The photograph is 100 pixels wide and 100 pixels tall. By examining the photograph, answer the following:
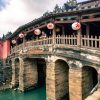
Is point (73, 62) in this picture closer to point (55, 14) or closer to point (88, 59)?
point (88, 59)

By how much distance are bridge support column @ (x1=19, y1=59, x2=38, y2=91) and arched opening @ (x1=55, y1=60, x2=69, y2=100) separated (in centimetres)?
450

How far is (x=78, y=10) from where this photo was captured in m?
12.8

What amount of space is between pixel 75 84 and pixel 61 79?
2176mm

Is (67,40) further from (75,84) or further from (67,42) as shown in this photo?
(75,84)

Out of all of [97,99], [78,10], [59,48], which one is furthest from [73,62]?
[97,99]

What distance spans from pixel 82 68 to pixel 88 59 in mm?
794

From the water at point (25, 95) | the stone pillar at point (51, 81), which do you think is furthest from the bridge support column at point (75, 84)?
the water at point (25, 95)

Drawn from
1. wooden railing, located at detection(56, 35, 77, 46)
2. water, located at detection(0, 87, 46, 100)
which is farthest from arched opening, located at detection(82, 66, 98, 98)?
water, located at detection(0, 87, 46, 100)

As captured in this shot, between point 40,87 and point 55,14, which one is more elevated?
point 55,14

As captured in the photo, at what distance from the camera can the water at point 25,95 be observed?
57.0 ft

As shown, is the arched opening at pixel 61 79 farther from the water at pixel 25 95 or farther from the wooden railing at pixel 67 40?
the water at pixel 25 95

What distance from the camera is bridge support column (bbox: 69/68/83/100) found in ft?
41.9

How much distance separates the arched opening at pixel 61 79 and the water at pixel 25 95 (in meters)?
2.35

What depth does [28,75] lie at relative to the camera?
1889cm
